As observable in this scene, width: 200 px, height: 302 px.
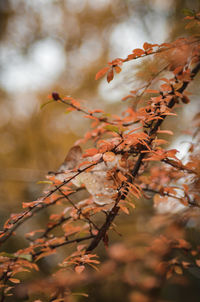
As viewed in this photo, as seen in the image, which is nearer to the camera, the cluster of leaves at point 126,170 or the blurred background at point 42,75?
the cluster of leaves at point 126,170

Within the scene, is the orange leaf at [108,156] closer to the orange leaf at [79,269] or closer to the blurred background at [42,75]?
the orange leaf at [79,269]

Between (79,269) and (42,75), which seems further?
(42,75)

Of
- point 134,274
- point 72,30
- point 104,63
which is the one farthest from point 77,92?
point 134,274

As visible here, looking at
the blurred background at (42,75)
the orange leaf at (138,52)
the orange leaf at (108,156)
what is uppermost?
the blurred background at (42,75)

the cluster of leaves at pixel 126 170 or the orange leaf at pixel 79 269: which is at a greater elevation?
the cluster of leaves at pixel 126 170

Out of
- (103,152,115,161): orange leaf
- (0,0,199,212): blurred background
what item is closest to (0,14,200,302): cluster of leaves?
(103,152,115,161): orange leaf

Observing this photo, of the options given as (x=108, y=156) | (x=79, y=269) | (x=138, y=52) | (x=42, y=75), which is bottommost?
(x=79, y=269)

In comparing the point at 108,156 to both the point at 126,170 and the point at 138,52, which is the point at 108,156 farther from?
the point at 138,52

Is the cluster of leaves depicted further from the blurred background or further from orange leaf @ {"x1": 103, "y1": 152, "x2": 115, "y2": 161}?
the blurred background

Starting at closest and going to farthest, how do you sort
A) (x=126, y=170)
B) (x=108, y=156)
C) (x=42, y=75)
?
1. (x=108, y=156)
2. (x=126, y=170)
3. (x=42, y=75)

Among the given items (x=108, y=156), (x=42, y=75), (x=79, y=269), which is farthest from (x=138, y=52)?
(x=42, y=75)

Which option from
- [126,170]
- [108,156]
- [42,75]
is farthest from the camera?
[42,75]

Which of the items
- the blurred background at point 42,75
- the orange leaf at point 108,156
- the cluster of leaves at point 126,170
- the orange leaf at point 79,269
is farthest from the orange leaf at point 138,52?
the blurred background at point 42,75

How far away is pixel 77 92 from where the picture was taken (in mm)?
2760
